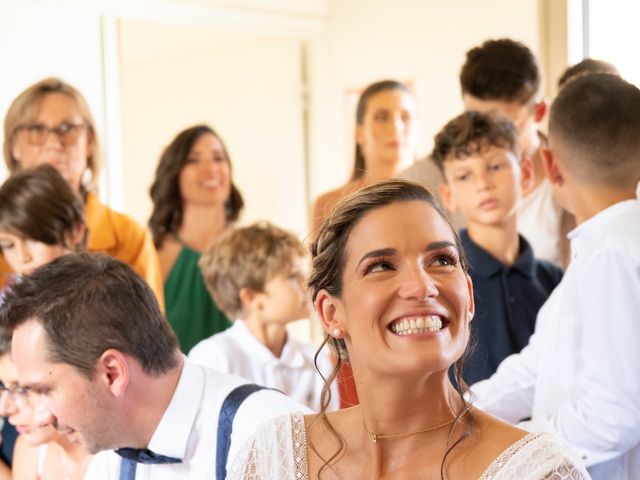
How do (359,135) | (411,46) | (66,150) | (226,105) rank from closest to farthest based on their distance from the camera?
1. (66,150)
2. (359,135)
3. (411,46)
4. (226,105)

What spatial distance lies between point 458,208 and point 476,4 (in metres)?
2.55

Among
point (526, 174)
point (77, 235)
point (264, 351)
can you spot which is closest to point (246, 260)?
point (264, 351)

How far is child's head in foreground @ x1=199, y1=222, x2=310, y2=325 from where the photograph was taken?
3178 mm

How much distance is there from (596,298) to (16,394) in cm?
130

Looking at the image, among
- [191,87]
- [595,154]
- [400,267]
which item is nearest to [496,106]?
[595,154]

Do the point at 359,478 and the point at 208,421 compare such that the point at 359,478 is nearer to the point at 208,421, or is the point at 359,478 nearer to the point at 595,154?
the point at 208,421

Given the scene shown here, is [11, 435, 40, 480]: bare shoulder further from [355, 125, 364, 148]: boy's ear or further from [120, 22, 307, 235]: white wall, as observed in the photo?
[120, 22, 307, 235]: white wall

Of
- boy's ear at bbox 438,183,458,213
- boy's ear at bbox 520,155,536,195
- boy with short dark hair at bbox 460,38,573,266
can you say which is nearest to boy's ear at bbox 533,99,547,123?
boy with short dark hair at bbox 460,38,573,266

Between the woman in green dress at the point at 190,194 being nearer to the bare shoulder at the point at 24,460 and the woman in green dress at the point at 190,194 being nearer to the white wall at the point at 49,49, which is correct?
the white wall at the point at 49,49

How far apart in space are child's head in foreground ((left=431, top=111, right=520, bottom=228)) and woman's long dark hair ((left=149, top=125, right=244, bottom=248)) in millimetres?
1430

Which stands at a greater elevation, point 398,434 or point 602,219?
point 602,219

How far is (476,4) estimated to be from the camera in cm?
511

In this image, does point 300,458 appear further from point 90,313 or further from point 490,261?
point 490,261

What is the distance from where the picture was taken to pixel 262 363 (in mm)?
3033
